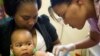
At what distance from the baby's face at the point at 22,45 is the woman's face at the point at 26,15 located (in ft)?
0.11

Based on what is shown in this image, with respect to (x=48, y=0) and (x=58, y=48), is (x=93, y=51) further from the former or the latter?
(x=48, y=0)

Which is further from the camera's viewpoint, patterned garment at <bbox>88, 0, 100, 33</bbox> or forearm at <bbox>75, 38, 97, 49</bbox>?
forearm at <bbox>75, 38, 97, 49</bbox>

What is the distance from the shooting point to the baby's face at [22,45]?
642mm

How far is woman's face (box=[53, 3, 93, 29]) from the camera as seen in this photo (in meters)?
0.65

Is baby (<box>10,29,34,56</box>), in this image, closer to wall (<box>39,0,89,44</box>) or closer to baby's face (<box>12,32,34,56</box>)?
baby's face (<box>12,32,34,56</box>)

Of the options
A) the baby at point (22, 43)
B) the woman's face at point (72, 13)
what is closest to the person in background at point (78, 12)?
the woman's face at point (72, 13)

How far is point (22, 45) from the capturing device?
2.11 feet

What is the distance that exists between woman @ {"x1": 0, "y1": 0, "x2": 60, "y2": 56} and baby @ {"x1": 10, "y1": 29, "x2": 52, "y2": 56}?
0.02 m

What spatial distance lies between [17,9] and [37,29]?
11 centimetres

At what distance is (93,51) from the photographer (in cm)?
84

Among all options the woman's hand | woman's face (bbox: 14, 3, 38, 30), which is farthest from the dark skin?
the woman's hand

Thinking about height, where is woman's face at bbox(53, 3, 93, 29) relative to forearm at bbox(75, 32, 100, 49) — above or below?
above

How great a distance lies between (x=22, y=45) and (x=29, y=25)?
7 cm

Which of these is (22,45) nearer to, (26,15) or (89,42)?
(26,15)
